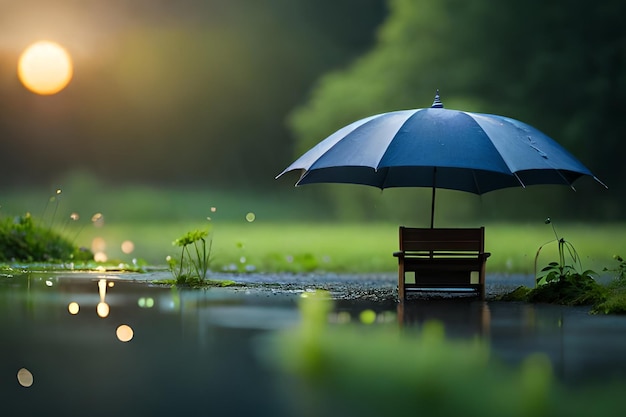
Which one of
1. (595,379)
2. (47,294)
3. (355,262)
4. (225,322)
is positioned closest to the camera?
(595,379)

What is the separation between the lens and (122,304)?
9.36m

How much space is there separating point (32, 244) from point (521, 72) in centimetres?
1364

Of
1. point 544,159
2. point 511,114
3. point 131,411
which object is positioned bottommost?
point 131,411

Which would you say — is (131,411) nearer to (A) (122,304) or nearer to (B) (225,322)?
(B) (225,322)

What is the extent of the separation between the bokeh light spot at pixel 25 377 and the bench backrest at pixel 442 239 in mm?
4849

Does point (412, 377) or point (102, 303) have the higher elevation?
point (102, 303)

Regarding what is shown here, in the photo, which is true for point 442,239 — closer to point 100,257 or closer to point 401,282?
point 401,282

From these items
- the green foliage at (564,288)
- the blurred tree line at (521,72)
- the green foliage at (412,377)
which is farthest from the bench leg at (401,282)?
the blurred tree line at (521,72)

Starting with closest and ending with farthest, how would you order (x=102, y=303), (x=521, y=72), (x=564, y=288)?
(x=102, y=303)
(x=564, y=288)
(x=521, y=72)

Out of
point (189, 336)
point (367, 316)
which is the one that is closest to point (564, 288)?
point (367, 316)

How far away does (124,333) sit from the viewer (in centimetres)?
751

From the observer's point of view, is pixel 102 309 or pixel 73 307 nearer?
pixel 102 309

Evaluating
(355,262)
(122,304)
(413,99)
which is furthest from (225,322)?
(413,99)

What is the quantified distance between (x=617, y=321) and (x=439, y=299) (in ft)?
7.59
